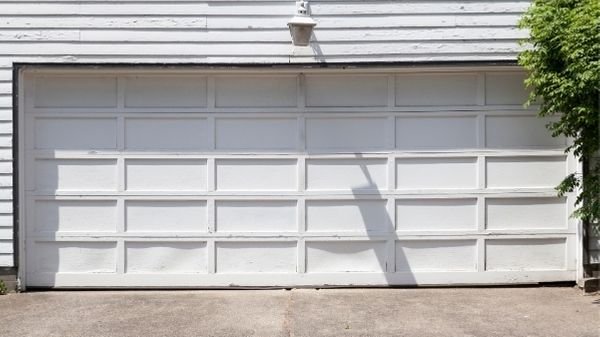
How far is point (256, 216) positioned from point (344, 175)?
100 cm

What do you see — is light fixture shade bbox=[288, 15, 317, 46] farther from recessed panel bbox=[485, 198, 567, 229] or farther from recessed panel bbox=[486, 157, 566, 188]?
recessed panel bbox=[485, 198, 567, 229]

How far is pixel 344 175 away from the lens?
21.1ft

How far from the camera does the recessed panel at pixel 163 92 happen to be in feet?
21.1

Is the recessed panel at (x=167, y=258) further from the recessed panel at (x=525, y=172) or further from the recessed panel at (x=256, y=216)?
the recessed panel at (x=525, y=172)

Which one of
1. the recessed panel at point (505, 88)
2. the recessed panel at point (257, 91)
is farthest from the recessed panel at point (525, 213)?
the recessed panel at point (257, 91)

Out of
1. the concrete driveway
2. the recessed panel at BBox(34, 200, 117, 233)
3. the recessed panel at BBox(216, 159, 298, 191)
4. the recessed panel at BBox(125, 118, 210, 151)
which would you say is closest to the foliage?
the concrete driveway

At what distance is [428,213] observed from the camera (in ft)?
21.2

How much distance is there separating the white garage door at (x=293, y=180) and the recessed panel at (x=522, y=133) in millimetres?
15

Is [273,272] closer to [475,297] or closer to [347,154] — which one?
[347,154]

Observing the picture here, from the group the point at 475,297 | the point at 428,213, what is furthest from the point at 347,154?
the point at 475,297

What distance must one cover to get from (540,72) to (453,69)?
3.47 ft

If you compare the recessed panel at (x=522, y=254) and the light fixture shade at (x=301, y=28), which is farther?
the recessed panel at (x=522, y=254)

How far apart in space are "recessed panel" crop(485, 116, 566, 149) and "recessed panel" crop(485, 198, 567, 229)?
22.3 inches

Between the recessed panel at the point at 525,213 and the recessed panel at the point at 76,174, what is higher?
the recessed panel at the point at 76,174
